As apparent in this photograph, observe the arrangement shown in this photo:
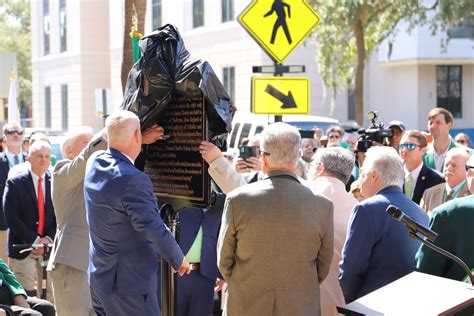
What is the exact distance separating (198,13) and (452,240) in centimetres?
3459

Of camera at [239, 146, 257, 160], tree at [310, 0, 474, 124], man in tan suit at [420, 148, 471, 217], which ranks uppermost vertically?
tree at [310, 0, 474, 124]

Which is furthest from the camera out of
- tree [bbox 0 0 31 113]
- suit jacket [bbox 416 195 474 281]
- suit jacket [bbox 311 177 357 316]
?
tree [bbox 0 0 31 113]

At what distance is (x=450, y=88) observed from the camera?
3797cm

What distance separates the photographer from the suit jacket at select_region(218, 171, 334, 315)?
5.51 metres

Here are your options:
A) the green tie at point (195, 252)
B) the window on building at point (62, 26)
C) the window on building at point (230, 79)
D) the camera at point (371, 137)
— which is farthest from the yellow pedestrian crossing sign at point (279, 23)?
the window on building at point (62, 26)

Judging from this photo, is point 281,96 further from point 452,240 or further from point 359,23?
point 359,23

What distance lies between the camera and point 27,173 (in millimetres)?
10156

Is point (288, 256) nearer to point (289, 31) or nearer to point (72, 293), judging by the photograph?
point (72, 293)

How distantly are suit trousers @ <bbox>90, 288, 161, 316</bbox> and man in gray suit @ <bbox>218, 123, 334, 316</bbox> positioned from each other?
75 centimetres

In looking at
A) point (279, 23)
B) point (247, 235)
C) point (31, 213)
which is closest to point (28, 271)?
point (31, 213)

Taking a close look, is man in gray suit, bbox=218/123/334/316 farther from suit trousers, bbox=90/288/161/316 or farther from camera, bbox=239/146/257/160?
camera, bbox=239/146/257/160

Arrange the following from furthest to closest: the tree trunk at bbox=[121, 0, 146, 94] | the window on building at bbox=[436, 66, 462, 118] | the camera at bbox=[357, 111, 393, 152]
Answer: the window on building at bbox=[436, 66, 462, 118], the tree trunk at bbox=[121, 0, 146, 94], the camera at bbox=[357, 111, 393, 152]

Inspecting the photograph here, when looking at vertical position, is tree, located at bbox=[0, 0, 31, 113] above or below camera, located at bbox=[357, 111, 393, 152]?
above

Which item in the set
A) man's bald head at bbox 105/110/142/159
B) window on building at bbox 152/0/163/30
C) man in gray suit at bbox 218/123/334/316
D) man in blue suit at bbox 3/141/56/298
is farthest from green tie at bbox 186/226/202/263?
window on building at bbox 152/0/163/30
